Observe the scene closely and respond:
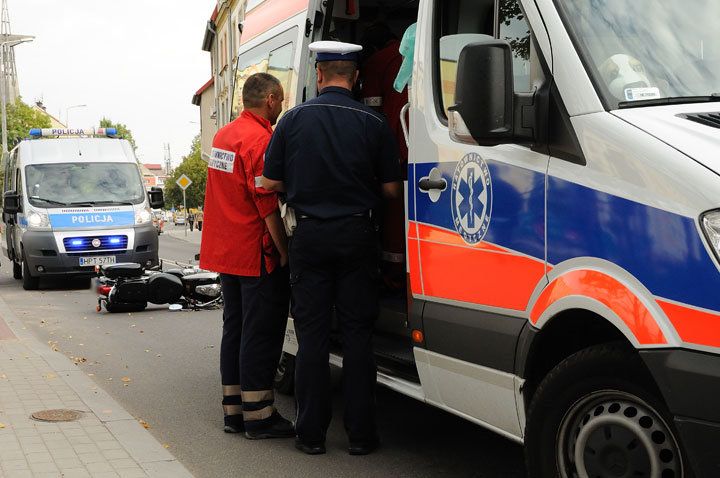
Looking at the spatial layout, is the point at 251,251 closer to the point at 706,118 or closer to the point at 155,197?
the point at 706,118

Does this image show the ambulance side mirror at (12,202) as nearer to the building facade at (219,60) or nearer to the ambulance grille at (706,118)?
the ambulance grille at (706,118)

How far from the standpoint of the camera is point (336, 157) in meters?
4.86

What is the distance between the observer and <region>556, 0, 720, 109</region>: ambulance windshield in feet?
10.8

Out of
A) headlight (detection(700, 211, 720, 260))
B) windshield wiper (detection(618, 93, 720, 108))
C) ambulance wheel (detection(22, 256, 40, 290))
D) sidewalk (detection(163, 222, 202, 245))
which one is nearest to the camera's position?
headlight (detection(700, 211, 720, 260))

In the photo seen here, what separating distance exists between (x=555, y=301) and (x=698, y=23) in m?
1.15

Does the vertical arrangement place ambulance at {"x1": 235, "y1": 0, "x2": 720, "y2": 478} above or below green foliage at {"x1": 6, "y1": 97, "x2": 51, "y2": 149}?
below

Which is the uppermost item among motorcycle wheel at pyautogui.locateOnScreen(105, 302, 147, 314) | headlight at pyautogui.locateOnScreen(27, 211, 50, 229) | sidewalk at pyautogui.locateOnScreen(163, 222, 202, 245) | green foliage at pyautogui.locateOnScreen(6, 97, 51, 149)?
green foliage at pyautogui.locateOnScreen(6, 97, 51, 149)

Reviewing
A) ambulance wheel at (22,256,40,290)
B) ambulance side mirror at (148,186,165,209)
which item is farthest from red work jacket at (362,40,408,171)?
ambulance wheel at (22,256,40,290)

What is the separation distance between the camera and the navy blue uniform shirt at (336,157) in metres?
4.85

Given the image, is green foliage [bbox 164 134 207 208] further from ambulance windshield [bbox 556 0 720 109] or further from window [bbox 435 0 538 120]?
ambulance windshield [bbox 556 0 720 109]

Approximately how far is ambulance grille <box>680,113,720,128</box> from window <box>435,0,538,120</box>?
0.70 metres

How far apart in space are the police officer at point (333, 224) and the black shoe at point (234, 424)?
754 mm

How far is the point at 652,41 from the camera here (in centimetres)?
342

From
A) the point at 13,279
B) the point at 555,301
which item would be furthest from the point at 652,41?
the point at 13,279
